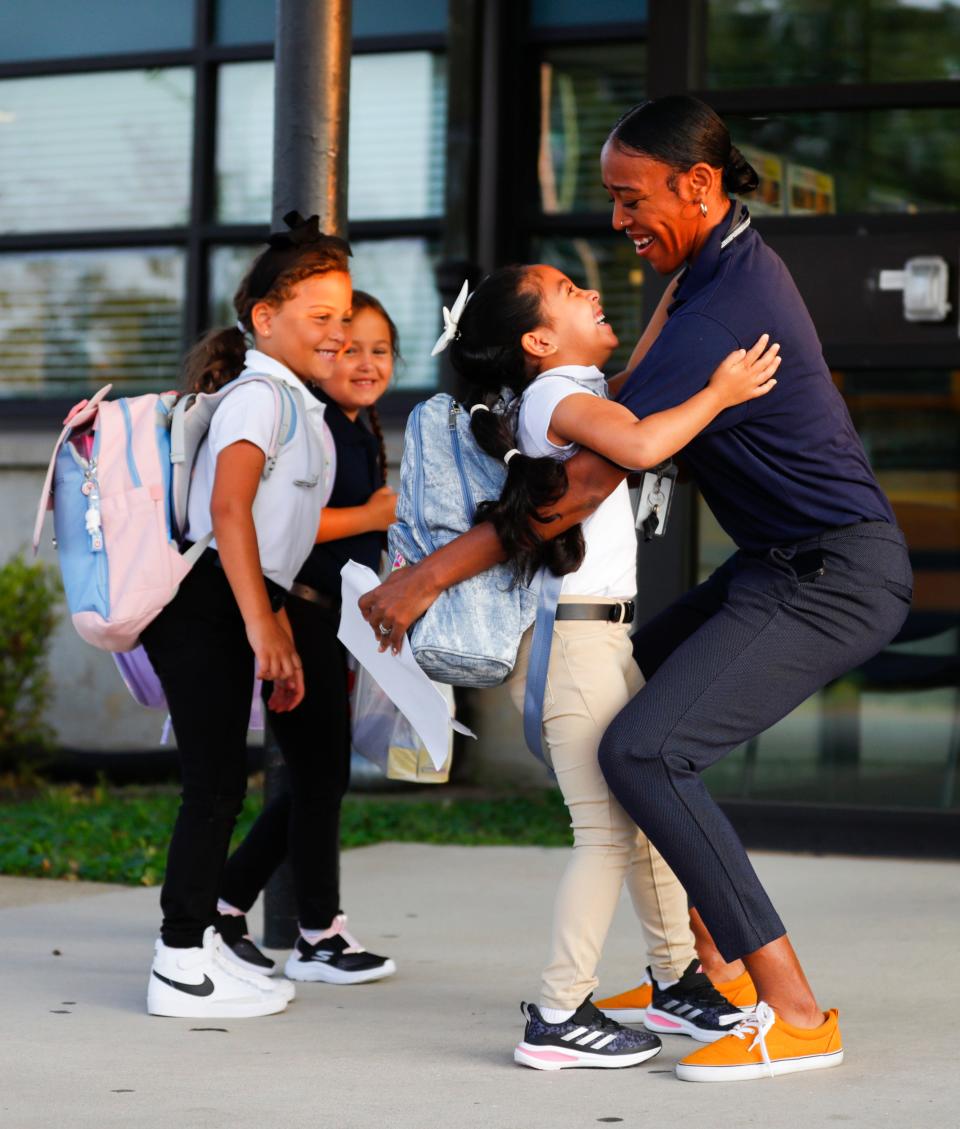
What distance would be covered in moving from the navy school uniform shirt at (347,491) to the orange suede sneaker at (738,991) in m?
1.40

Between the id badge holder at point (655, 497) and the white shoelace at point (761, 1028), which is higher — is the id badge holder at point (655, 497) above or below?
above

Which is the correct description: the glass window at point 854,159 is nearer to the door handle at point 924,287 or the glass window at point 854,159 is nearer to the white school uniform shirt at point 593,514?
the door handle at point 924,287

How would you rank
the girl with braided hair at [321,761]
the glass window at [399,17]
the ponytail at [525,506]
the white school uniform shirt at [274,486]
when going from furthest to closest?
the glass window at [399,17], the girl with braided hair at [321,761], the white school uniform shirt at [274,486], the ponytail at [525,506]

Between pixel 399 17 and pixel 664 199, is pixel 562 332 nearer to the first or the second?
pixel 664 199

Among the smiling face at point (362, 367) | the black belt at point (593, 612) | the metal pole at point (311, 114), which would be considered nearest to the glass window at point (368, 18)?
the metal pole at point (311, 114)

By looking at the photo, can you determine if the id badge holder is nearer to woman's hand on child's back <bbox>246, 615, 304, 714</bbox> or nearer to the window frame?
woman's hand on child's back <bbox>246, 615, 304, 714</bbox>

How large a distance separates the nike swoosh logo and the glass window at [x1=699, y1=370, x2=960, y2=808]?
124 inches

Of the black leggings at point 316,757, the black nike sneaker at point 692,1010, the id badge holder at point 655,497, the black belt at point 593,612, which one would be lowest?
the black nike sneaker at point 692,1010

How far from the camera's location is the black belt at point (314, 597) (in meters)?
4.65

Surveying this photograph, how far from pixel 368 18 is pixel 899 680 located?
171 inches

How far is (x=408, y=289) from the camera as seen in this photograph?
9.20m

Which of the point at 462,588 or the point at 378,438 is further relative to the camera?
the point at 378,438

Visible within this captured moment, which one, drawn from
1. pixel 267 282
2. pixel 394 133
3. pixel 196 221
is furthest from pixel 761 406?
pixel 196 221

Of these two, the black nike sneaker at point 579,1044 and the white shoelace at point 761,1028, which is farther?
the black nike sneaker at point 579,1044
